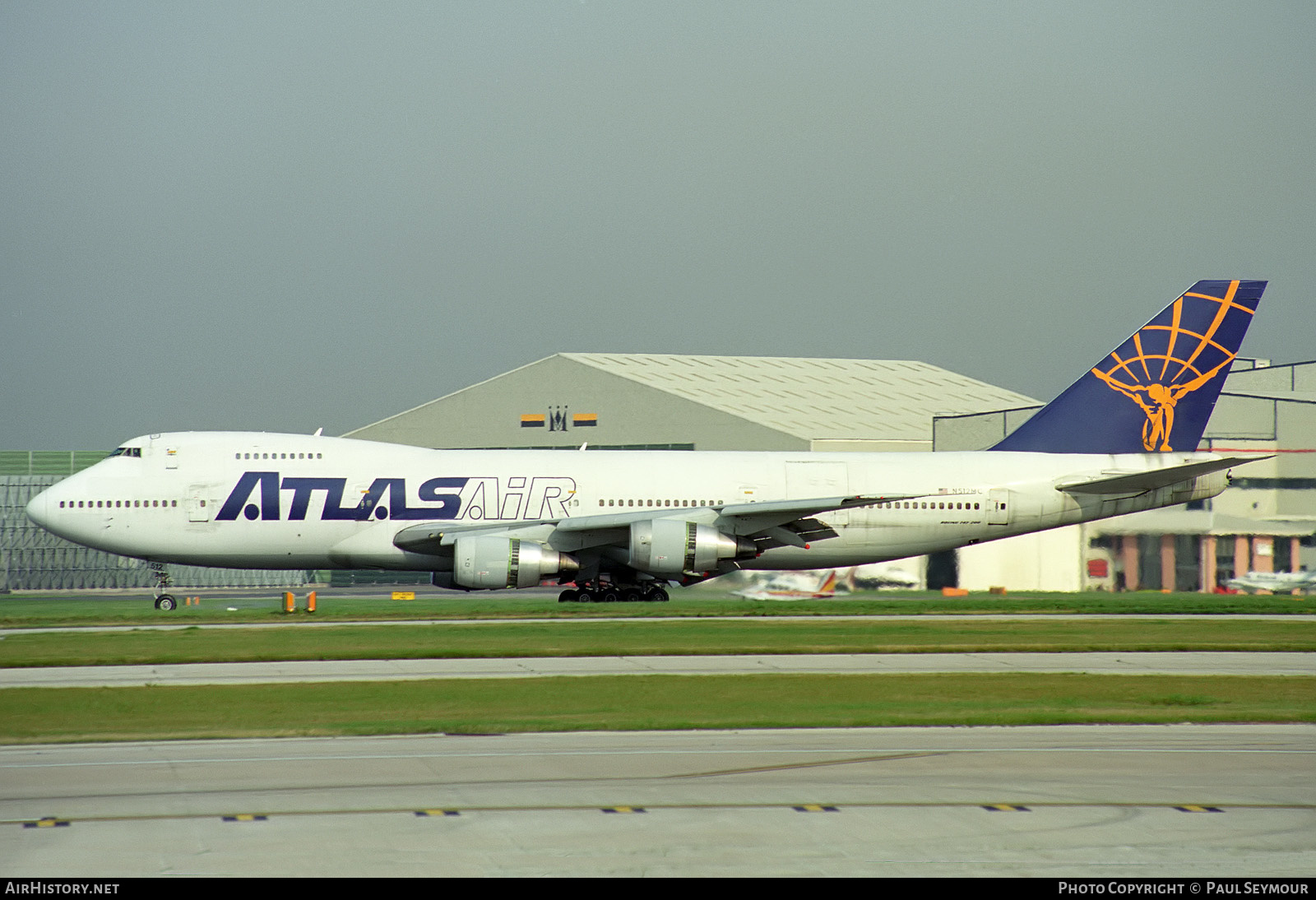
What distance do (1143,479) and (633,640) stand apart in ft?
62.5

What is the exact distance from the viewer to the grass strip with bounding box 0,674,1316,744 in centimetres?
1667

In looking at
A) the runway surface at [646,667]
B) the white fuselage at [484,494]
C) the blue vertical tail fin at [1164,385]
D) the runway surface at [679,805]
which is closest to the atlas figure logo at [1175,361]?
the blue vertical tail fin at [1164,385]

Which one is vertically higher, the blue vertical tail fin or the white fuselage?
the blue vertical tail fin

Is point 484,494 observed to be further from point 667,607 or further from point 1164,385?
point 1164,385

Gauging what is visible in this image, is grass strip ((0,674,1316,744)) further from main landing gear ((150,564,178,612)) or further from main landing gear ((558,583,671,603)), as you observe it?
main landing gear ((150,564,178,612))

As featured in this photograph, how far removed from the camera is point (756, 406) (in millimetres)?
69688

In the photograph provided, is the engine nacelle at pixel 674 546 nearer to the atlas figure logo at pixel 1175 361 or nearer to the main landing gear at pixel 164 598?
the main landing gear at pixel 164 598

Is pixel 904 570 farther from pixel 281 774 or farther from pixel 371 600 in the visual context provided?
pixel 281 774

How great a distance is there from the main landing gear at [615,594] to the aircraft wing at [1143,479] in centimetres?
1270

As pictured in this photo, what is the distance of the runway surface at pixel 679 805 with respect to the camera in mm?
9750

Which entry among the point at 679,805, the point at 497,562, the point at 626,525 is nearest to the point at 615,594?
the point at 626,525

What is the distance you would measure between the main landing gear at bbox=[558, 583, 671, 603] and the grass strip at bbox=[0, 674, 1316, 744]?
1694 cm

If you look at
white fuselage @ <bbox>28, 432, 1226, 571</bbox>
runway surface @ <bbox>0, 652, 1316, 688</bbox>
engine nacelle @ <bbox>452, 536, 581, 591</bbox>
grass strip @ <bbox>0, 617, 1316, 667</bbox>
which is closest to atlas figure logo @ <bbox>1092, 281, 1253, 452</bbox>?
white fuselage @ <bbox>28, 432, 1226, 571</bbox>

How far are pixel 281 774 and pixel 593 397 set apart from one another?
57726mm
